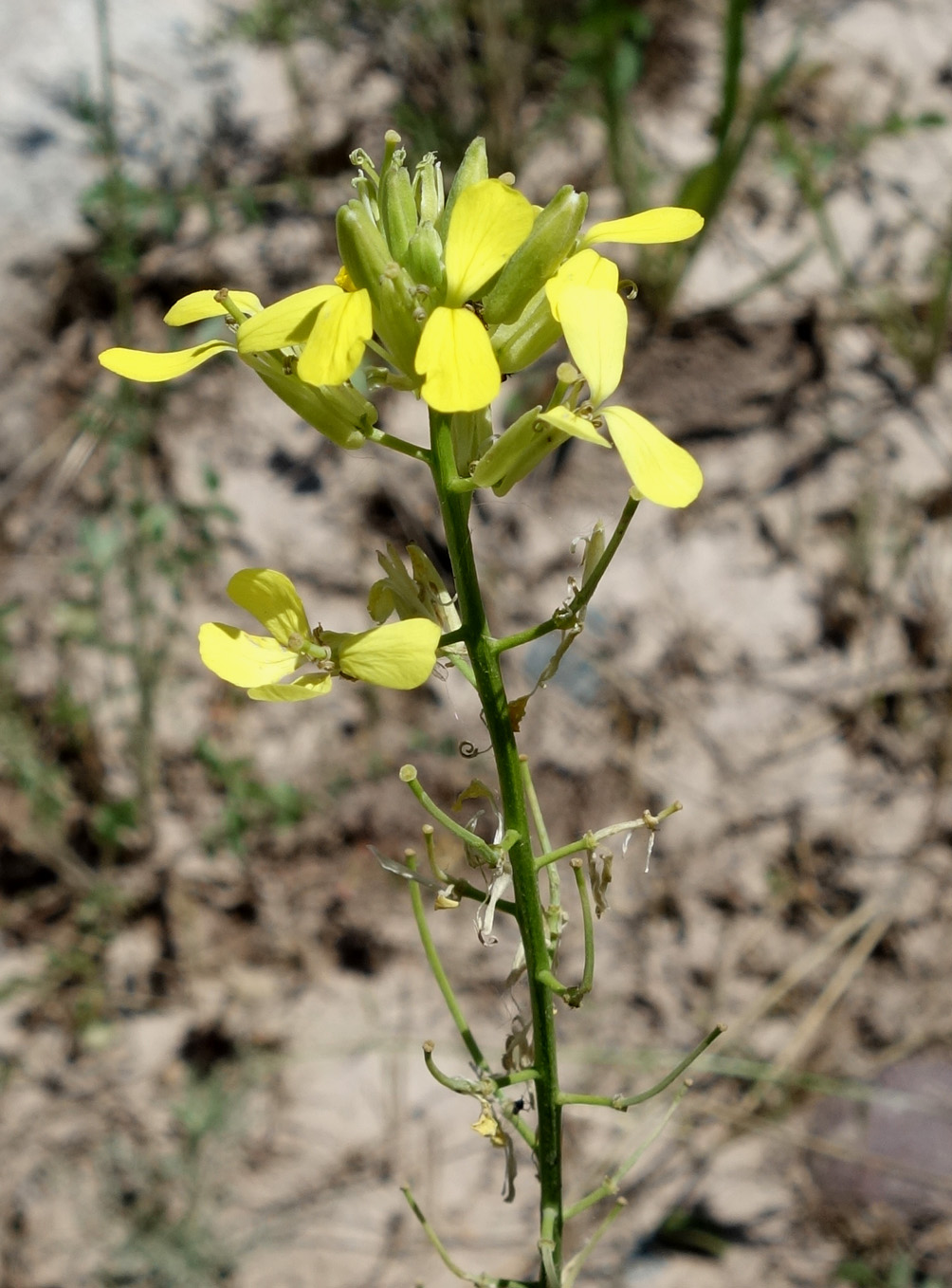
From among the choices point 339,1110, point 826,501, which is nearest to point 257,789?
point 339,1110

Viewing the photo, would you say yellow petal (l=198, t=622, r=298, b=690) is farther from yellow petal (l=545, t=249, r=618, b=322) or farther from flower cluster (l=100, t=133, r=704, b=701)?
yellow petal (l=545, t=249, r=618, b=322)

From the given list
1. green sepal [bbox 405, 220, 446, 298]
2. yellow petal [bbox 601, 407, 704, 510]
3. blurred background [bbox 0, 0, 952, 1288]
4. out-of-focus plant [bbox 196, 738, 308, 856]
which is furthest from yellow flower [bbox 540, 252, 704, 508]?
out-of-focus plant [bbox 196, 738, 308, 856]

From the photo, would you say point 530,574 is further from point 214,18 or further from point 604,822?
point 214,18

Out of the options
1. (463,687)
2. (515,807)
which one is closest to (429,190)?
(515,807)

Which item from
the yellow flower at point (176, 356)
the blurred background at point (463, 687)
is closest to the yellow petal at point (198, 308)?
the yellow flower at point (176, 356)

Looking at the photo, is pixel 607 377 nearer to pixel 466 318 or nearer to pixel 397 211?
pixel 466 318
